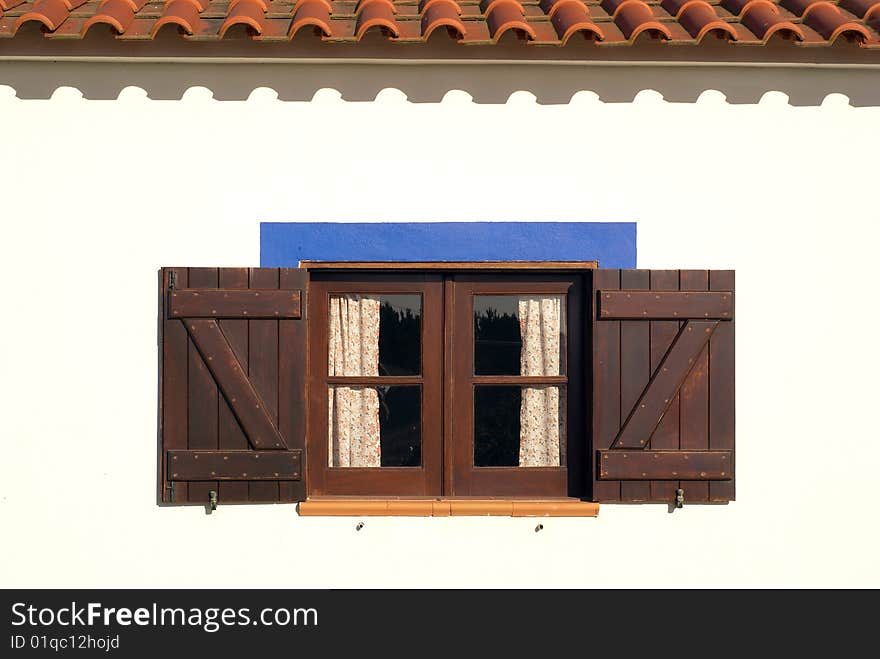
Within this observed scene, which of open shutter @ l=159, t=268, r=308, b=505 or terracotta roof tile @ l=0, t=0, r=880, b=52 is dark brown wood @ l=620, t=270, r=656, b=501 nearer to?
terracotta roof tile @ l=0, t=0, r=880, b=52

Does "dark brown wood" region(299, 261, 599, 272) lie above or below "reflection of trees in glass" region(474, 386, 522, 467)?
above

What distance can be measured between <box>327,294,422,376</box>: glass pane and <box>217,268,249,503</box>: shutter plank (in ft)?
1.31

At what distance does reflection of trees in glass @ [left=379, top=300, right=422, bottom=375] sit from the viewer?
422 centimetres

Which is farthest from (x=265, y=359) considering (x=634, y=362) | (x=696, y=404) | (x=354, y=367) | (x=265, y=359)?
(x=696, y=404)

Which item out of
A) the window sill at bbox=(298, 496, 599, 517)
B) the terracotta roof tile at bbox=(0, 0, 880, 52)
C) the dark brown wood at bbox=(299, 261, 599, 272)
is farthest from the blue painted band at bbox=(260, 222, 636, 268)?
the window sill at bbox=(298, 496, 599, 517)

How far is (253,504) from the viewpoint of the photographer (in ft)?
13.5

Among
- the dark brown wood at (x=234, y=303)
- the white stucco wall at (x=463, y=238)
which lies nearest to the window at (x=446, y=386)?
the dark brown wood at (x=234, y=303)

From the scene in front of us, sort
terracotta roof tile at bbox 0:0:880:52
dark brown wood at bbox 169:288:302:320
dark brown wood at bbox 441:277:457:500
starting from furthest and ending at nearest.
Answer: dark brown wood at bbox 441:277:457:500 < dark brown wood at bbox 169:288:302:320 < terracotta roof tile at bbox 0:0:880:52

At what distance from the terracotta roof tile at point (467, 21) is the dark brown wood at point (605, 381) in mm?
1050

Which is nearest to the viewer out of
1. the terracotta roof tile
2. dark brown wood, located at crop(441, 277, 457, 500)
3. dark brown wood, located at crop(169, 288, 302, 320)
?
the terracotta roof tile

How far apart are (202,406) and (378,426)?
2.64ft

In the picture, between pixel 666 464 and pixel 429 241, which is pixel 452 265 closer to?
pixel 429 241

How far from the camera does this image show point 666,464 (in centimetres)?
406
